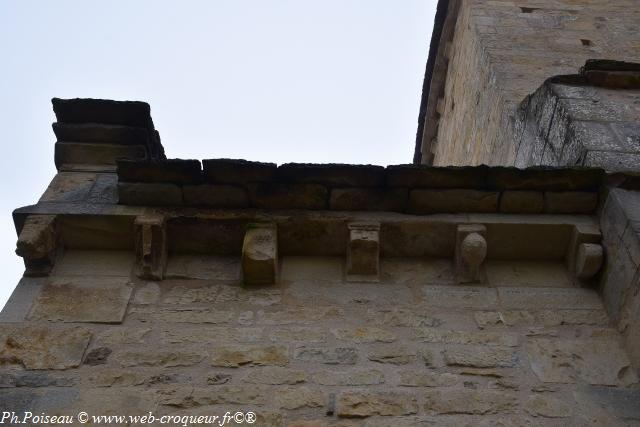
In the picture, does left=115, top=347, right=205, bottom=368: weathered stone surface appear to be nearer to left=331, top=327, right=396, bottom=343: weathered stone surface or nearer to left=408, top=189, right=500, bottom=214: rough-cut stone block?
left=331, top=327, right=396, bottom=343: weathered stone surface

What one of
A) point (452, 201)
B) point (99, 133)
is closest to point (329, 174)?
point (452, 201)

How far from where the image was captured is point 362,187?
11.8ft

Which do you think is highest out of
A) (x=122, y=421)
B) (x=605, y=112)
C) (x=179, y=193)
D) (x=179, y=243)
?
(x=605, y=112)

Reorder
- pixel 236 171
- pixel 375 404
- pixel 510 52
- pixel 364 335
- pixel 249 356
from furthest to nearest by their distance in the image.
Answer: pixel 510 52 → pixel 236 171 → pixel 364 335 → pixel 249 356 → pixel 375 404

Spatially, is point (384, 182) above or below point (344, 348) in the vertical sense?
above

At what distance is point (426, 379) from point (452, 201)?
108 centimetres

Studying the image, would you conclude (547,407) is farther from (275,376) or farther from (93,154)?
(93,154)

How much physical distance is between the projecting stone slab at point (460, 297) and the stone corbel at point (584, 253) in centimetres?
46

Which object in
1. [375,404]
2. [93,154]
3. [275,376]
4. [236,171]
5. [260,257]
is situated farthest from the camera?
[93,154]

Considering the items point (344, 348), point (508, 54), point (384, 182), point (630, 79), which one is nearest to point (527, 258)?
point (384, 182)

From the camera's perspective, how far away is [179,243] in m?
3.55

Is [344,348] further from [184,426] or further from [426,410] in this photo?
[184,426]

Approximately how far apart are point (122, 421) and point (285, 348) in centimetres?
76

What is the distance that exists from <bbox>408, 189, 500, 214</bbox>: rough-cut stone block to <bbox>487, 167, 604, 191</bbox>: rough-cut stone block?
83 mm
